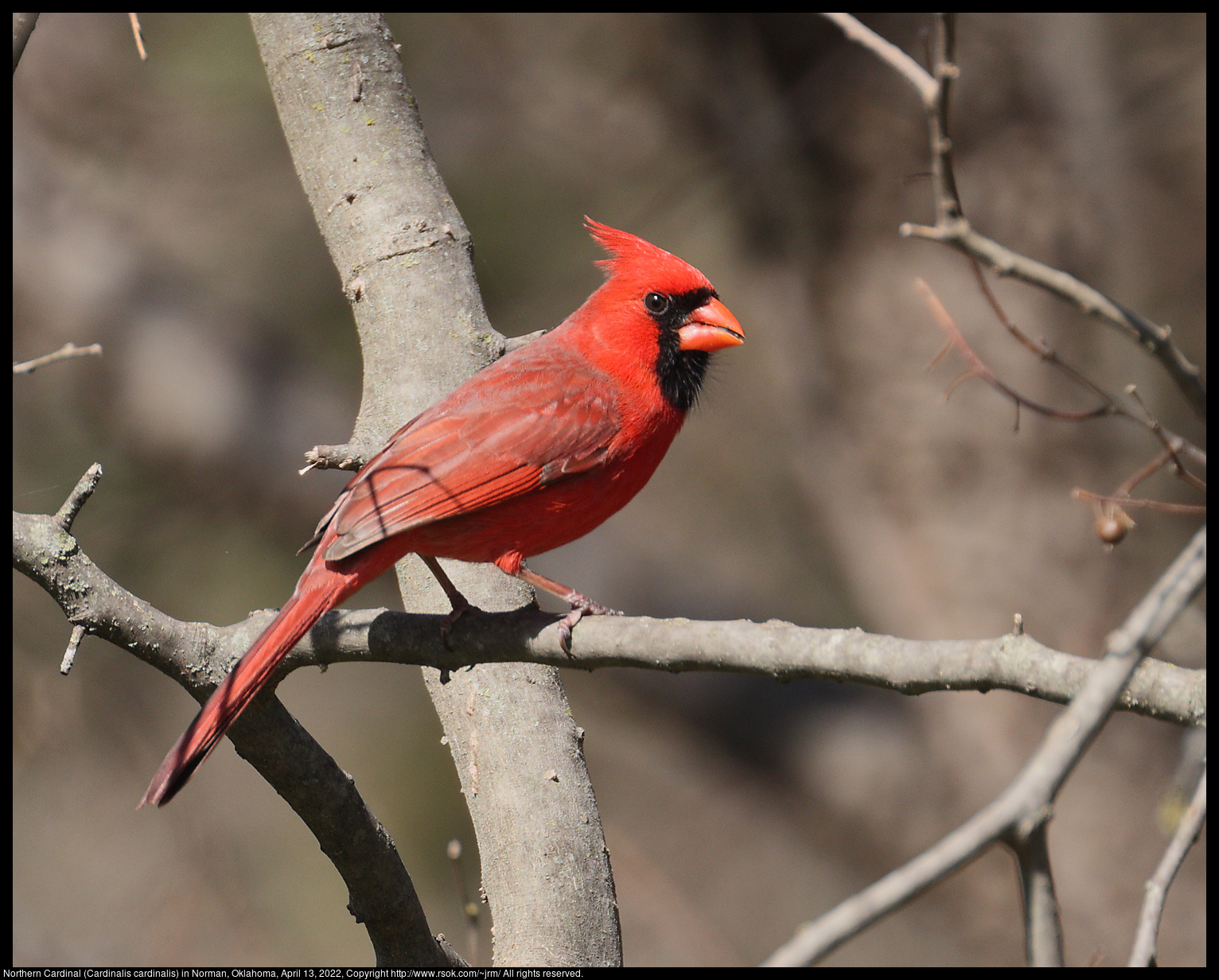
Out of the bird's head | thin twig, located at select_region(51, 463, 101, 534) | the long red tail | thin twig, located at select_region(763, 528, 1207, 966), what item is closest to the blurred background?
the bird's head

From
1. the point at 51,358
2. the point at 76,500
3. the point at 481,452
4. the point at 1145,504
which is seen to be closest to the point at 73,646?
the point at 76,500

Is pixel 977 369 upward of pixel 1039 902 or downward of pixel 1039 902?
upward

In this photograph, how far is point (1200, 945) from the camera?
4531 mm

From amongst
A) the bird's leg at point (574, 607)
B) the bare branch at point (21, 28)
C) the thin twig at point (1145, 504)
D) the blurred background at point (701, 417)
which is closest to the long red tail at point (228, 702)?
the bird's leg at point (574, 607)

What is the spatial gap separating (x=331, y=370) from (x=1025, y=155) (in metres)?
3.57

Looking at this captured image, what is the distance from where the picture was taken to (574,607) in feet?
7.50

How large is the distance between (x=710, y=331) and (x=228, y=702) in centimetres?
147

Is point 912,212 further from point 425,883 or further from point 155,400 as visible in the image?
point 425,883

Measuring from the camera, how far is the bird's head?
274 centimetres

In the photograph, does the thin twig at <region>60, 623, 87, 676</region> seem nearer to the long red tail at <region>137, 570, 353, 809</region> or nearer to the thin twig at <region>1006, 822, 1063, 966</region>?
the long red tail at <region>137, 570, 353, 809</region>

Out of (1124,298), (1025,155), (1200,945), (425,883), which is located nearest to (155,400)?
(425,883)

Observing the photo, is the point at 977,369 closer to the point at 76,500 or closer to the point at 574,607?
the point at 574,607

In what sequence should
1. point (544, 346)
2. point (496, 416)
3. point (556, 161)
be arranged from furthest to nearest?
point (556, 161), point (544, 346), point (496, 416)

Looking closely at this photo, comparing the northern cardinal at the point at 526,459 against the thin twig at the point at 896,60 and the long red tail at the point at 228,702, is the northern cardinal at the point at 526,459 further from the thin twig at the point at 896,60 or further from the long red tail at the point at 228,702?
the thin twig at the point at 896,60
